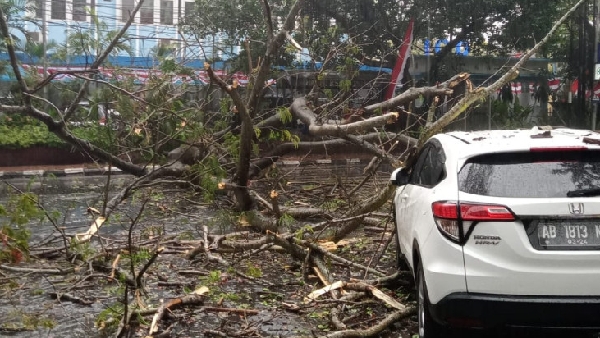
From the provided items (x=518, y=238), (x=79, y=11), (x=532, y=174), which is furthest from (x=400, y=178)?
(x=79, y=11)

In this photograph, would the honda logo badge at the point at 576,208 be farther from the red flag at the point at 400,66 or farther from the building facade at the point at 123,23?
the red flag at the point at 400,66

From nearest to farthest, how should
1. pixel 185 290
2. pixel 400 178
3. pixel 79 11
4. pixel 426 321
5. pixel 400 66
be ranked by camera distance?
pixel 426 321 < pixel 400 178 < pixel 185 290 < pixel 79 11 < pixel 400 66

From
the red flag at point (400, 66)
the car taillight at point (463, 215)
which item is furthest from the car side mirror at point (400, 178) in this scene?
the red flag at point (400, 66)

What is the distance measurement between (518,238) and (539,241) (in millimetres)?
123

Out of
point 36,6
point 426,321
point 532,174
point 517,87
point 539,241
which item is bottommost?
point 426,321

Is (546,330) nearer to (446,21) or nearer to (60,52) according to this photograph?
(60,52)

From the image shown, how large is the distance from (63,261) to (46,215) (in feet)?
2.95

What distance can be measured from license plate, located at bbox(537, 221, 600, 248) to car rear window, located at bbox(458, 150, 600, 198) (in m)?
0.18

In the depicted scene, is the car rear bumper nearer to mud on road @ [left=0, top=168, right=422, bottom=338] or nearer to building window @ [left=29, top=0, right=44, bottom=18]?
mud on road @ [left=0, top=168, right=422, bottom=338]

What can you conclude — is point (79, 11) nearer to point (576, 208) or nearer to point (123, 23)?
point (576, 208)

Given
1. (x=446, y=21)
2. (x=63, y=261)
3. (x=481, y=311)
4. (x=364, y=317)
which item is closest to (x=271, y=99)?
(x=446, y=21)

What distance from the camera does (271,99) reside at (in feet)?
62.5

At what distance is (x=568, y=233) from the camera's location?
12.2 ft

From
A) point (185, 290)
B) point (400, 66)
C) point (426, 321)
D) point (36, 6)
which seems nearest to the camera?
point (426, 321)
